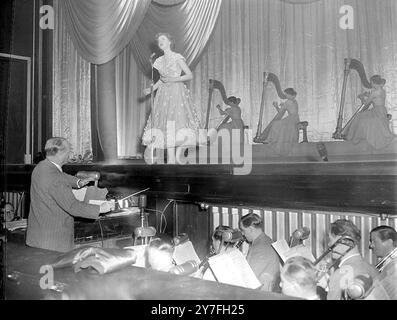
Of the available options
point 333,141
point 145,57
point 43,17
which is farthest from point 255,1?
point 43,17

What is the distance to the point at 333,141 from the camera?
Result: 6.55 metres

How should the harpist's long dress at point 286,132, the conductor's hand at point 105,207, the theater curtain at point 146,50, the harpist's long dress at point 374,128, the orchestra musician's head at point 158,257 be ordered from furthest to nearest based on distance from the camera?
the theater curtain at point 146,50
the harpist's long dress at point 286,132
the harpist's long dress at point 374,128
the conductor's hand at point 105,207
the orchestra musician's head at point 158,257

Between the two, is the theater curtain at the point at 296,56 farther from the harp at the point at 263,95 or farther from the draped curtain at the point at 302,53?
the harp at the point at 263,95

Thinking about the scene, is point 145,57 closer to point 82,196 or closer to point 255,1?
point 255,1

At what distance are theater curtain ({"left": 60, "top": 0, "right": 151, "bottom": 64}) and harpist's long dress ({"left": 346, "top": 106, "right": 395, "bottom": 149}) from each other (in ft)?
11.6

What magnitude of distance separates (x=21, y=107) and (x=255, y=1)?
5262 mm

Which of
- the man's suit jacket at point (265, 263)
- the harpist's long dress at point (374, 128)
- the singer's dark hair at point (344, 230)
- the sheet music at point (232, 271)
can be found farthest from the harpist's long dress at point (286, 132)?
the sheet music at point (232, 271)

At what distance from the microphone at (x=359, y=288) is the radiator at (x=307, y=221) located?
6.75 ft

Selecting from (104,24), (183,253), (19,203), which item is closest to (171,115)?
(104,24)

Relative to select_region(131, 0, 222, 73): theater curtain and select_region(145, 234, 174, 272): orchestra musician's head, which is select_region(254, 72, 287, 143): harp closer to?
select_region(131, 0, 222, 73): theater curtain

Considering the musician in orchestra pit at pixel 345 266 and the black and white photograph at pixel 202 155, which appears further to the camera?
the musician in orchestra pit at pixel 345 266

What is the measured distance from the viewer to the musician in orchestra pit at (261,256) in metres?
3.03

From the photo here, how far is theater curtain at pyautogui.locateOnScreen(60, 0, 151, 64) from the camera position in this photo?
20.9 feet

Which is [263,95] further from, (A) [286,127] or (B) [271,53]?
(A) [286,127]
